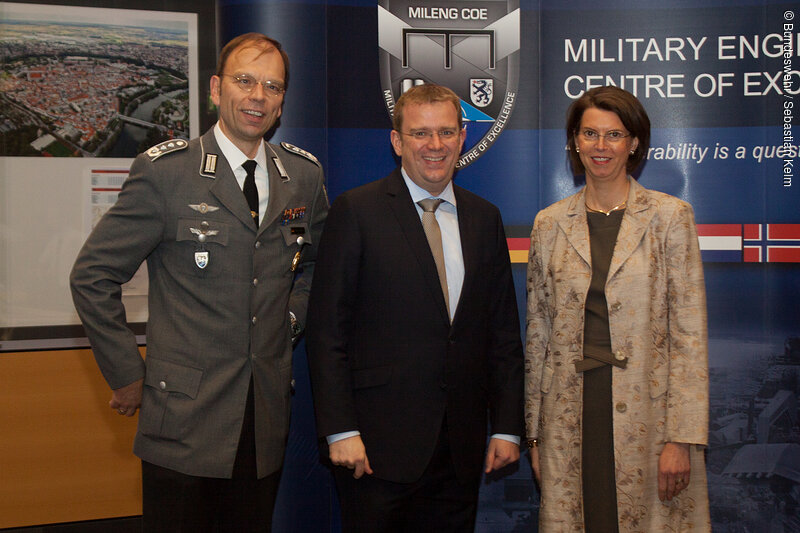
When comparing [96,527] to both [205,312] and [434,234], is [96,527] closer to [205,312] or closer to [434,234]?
[205,312]

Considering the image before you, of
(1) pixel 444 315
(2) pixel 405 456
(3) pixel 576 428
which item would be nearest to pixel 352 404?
(2) pixel 405 456

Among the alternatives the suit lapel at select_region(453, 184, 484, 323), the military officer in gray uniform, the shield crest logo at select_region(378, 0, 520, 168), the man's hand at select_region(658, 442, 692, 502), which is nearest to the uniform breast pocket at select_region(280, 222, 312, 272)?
the military officer in gray uniform

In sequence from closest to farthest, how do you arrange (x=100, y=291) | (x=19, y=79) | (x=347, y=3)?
1. (x=100, y=291)
2. (x=347, y=3)
3. (x=19, y=79)

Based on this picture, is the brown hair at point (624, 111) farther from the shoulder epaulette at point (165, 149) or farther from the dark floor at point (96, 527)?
the dark floor at point (96, 527)

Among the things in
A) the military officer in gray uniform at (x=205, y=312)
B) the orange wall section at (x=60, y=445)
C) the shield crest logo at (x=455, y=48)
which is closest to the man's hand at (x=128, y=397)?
the military officer in gray uniform at (x=205, y=312)

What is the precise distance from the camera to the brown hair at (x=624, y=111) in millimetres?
2223

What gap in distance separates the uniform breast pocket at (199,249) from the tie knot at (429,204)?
0.63m

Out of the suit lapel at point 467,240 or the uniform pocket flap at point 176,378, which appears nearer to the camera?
the uniform pocket flap at point 176,378

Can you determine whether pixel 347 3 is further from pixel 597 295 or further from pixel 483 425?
pixel 483 425

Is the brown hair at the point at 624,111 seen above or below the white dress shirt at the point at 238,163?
above

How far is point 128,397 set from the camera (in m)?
2.03

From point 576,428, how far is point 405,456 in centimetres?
61

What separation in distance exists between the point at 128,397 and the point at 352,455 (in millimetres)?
723

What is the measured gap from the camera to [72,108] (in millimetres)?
3463
